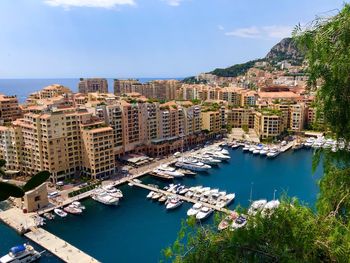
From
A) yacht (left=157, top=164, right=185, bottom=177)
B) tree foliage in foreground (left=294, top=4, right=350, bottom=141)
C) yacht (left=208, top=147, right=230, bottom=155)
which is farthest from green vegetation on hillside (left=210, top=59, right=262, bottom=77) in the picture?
tree foliage in foreground (left=294, top=4, right=350, bottom=141)

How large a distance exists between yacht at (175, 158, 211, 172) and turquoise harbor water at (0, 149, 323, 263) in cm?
102

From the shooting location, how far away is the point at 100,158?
3200 cm

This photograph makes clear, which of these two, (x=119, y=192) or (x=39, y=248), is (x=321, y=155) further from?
(x=119, y=192)

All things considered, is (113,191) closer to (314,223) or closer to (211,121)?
(314,223)

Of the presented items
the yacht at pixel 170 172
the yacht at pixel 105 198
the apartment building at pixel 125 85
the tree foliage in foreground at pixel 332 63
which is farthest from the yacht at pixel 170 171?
the apartment building at pixel 125 85

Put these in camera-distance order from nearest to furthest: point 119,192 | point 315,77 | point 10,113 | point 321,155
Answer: point 315,77, point 321,155, point 119,192, point 10,113

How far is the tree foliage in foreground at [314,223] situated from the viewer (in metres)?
5.25

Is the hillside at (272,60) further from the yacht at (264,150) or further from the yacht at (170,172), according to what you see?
the yacht at (170,172)

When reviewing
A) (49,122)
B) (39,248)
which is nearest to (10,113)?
(49,122)

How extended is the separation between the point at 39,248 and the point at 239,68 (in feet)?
424

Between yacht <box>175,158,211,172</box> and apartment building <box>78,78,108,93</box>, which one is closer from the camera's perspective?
yacht <box>175,158,211,172</box>

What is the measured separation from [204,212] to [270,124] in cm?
2688

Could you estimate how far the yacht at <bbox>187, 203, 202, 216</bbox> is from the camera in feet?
80.8

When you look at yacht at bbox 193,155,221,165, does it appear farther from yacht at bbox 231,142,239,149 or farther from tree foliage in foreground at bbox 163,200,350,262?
tree foliage in foreground at bbox 163,200,350,262
